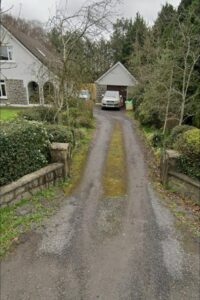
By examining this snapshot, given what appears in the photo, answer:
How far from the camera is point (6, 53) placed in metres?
22.0

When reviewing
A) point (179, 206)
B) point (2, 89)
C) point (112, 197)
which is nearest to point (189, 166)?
point (179, 206)

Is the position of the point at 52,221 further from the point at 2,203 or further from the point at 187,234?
the point at 187,234

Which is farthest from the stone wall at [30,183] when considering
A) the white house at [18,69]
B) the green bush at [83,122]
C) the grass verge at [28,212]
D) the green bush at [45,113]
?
the white house at [18,69]

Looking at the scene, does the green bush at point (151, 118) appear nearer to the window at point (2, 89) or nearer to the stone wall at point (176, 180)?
the stone wall at point (176, 180)

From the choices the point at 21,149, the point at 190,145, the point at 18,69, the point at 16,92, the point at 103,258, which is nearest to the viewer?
the point at 103,258

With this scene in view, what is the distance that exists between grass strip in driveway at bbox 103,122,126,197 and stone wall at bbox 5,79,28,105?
14.1 m

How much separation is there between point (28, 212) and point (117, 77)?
79.4ft

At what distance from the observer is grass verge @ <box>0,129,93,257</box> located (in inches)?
189

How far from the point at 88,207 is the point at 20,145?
2.31 meters

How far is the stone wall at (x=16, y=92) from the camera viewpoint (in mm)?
23172

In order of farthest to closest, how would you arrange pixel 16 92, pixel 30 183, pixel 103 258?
pixel 16 92 → pixel 30 183 → pixel 103 258

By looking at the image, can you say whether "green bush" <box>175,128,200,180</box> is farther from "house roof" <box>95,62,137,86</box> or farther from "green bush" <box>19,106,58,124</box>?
"house roof" <box>95,62,137,86</box>

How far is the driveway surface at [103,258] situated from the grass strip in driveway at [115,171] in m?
0.63

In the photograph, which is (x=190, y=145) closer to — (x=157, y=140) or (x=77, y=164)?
(x=77, y=164)
